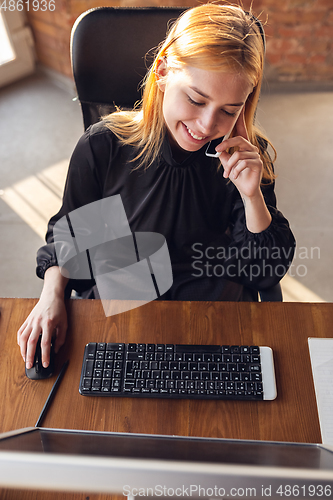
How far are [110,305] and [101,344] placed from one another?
0.12 m

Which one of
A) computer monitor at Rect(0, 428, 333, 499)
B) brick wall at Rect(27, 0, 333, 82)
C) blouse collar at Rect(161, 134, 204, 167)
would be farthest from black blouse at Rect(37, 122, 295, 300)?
brick wall at Rect(27, 0, 333, 82)

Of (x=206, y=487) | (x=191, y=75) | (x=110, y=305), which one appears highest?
(x=191, y=75)

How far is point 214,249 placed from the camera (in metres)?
1.29

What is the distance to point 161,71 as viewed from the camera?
1.00 m

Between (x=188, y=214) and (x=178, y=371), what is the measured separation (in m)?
0.53

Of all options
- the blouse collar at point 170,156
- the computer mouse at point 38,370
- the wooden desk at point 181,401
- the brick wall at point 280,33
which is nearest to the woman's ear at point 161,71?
the blouse collar at point 170,156

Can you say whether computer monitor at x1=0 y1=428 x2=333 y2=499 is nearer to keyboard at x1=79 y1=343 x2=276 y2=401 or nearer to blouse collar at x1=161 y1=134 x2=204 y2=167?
keyboard at x1=79 y1=343 x2=276 y2=401

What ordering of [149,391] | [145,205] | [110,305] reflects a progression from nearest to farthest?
[149,391] → [110,305] → [145,205]

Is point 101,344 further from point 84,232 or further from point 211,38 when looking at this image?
point 211,38

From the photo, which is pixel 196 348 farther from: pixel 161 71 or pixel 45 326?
pixel 161 71

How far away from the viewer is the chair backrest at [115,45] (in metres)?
1.10

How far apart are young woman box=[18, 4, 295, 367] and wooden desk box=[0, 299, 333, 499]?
59mm

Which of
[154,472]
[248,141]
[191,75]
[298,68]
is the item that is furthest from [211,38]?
[298,68]

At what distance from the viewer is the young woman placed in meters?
0.92
